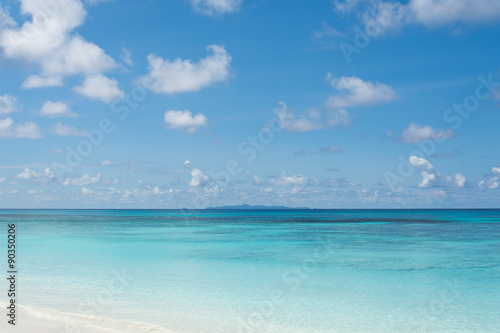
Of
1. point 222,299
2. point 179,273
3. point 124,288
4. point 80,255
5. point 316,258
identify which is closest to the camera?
point 222,299

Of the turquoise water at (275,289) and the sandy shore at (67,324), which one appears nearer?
the sandy shore at (67,324)

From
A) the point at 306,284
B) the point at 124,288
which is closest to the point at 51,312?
the point at 124,288

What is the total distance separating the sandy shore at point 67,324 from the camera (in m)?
8.94

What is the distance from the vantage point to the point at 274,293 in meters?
12.8

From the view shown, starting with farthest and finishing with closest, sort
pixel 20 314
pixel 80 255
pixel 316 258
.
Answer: pixel 80 255
pixel 316 258
pixel 20 314

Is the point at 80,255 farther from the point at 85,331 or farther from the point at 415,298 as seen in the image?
the point at 415,298

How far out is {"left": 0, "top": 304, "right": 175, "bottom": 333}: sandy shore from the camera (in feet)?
29.3

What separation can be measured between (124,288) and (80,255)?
9.62 metres

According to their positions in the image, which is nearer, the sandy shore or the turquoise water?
the sandy shore

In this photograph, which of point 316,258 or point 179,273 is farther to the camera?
point 316,258

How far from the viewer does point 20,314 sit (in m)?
10.1

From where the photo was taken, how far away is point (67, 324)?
9.37m

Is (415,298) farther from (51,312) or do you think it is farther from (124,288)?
(51,312)

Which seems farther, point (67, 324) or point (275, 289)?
point (275, 289)
